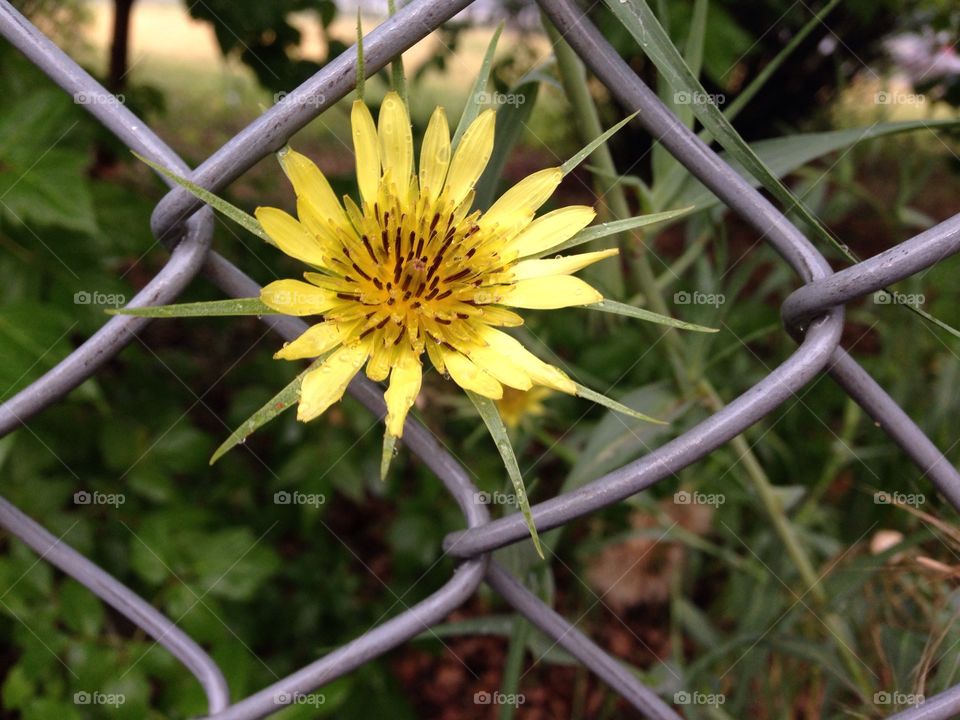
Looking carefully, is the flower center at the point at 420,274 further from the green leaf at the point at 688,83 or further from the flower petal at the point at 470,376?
the green leaf at the point at 688,83

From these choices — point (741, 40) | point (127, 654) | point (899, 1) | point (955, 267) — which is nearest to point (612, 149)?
point (899, 1)

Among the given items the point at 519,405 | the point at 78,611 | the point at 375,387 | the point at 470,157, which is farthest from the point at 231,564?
the point at 470,157

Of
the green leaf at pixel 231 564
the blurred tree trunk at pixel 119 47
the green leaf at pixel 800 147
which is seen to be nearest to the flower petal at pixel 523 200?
the green leaf at pixel 800 147

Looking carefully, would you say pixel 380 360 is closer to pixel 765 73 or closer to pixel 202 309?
pixel 202 309

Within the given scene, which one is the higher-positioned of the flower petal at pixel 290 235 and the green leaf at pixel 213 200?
the flower petal at pixel 290 235

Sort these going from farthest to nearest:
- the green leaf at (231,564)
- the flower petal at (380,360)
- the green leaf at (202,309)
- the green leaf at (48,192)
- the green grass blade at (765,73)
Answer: the green leaf at (231,564)
the green leaf at (48,192)
the green grass blade at (765,73)
the flower petal at (380,360)
the green leaf at (202,309)

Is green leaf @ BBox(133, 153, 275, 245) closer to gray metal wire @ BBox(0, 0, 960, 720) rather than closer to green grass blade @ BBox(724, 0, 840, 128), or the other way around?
gray metal wire @ BBox(0, 0, 960, 720)
